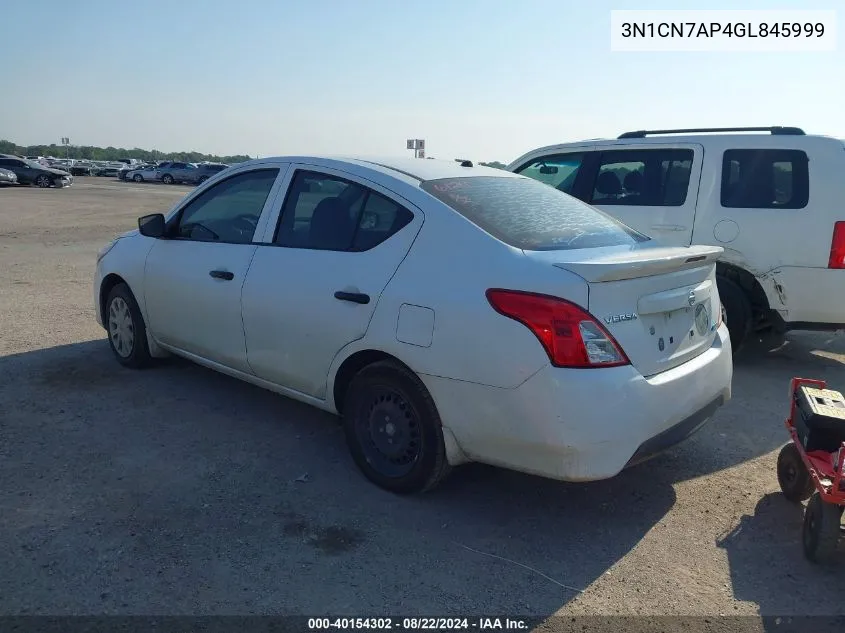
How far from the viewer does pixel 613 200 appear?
21.9 ft

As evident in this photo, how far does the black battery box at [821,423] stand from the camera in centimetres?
329

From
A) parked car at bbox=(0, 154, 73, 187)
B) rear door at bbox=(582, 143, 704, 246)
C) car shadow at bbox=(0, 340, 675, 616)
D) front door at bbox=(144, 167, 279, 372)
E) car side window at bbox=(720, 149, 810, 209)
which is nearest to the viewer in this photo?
car shadow at bbox=(0, 340, 675, 616)

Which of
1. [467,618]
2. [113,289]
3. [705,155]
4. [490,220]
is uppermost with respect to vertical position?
[705,155]

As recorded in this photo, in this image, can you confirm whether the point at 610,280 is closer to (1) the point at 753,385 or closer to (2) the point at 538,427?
(2) the point at 538,427

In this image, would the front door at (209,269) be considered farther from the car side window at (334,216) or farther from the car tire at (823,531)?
the car tire at (823,531)

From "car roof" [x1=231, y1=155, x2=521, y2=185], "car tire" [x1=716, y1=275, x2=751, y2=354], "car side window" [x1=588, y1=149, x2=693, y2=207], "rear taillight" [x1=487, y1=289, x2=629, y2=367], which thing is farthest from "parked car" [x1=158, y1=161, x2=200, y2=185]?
"rear taillight" [x1=487, y1=289, x2=629, y2=367]

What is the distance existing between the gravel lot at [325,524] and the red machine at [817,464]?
0.12 m

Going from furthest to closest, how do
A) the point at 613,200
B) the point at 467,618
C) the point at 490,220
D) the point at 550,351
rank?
the point at 613,200 < the point at 490,220 < the point at 550,351 < the point at 467,618

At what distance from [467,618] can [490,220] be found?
184 centimetres

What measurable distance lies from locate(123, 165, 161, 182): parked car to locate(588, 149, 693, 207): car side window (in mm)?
51690

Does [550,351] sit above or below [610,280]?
below

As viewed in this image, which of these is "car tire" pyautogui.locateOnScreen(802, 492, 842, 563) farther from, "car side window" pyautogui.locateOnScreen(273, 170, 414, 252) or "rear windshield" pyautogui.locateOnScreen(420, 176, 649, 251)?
"car side window" pyautogui.locateOnScreen(273, 170, 414, 252)

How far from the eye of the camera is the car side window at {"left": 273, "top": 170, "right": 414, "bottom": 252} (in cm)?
373

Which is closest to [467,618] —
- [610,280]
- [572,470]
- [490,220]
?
[572,470]
